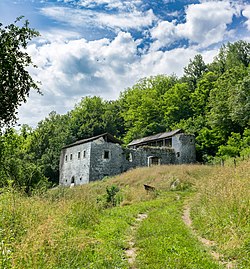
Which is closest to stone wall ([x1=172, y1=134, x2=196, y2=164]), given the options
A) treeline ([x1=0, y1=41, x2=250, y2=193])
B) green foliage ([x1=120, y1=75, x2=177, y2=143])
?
treeline ([x1=0, y1=41, x2=250, y2=193])

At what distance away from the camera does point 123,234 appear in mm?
7855

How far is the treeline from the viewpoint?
36.0 metres

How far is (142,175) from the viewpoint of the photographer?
2311cm

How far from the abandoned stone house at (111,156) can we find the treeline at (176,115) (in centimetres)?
375

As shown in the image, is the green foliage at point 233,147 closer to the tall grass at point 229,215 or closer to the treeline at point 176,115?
the treeline at point 176,115

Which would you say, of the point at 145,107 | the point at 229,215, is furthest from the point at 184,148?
the point at 229,215

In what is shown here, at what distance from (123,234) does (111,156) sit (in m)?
24.3

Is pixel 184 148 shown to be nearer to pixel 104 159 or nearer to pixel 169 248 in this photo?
pixel 104 159

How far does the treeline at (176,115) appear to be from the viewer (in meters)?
36.0

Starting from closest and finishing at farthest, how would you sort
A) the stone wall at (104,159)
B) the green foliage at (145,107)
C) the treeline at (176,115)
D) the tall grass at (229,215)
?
1. the tall grass at (229,215)
2. the stone wall at (104,159)
3. the treeline at (176,115)
4. the green foliage at (145,107)

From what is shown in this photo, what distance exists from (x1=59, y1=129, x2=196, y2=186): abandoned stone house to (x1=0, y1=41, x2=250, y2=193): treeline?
375 centimetres

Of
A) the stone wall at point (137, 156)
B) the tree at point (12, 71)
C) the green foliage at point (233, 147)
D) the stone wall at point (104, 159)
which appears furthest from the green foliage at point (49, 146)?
the tree at point (12, 71)

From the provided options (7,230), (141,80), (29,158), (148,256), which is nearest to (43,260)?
(7,230)

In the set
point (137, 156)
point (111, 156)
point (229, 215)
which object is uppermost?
point (137, 156)
